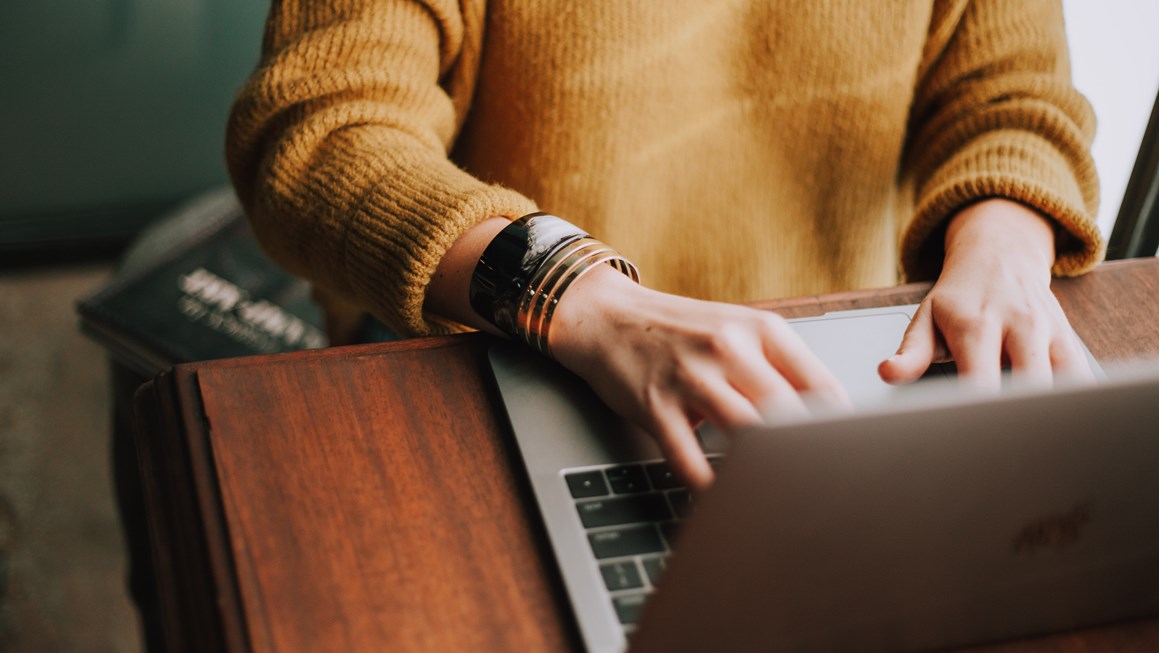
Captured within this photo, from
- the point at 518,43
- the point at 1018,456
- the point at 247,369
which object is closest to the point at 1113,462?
the point at 1018,456

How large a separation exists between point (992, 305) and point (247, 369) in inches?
17.2

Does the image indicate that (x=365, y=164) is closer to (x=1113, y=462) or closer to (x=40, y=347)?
(x=1113, y=462)

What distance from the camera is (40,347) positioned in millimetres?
1683

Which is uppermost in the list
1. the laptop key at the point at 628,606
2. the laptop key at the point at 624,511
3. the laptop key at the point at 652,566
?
the laptop key at the point at 624,511

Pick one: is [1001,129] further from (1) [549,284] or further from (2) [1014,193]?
(1) [549,284]

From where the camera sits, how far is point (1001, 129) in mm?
760

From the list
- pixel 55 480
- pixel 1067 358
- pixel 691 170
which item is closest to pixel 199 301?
pixel 55 480

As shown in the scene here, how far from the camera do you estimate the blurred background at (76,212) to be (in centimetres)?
132

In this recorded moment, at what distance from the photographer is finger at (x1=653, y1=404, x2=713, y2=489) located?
46 cm

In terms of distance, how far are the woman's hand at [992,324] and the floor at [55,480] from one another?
1131 mm

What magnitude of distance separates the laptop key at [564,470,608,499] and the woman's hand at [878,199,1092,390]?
0.58 feet

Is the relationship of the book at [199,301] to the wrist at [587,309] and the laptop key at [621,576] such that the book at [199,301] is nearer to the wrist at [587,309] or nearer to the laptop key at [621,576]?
the wrist at [587,309]

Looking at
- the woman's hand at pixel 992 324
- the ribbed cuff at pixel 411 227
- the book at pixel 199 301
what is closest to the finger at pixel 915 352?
the woman's hand at pixel 992 324

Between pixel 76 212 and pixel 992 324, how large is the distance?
68.8 inches
